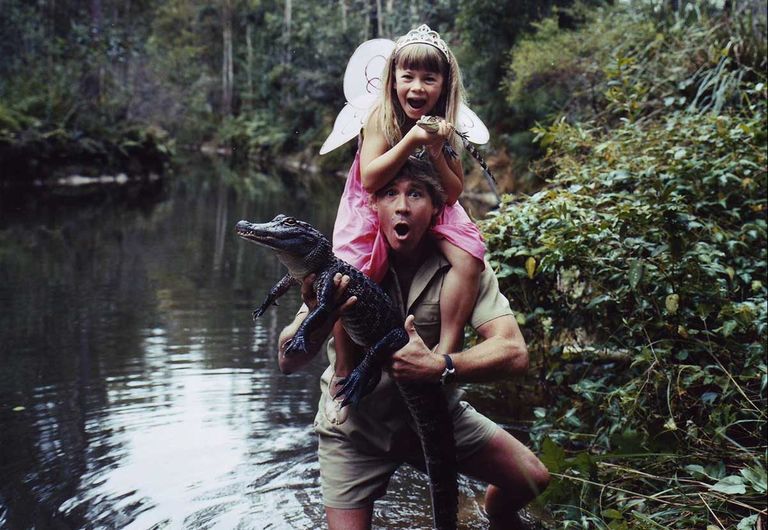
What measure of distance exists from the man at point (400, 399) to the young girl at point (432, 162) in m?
0.06

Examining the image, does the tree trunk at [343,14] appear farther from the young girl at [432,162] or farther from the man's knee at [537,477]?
the man's knee at [537,477]

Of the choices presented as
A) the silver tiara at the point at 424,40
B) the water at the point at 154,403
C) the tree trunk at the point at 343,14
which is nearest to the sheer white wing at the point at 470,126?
the silver tiara at the point at 424,40

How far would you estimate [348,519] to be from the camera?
103 inches

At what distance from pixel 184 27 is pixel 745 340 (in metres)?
49.3

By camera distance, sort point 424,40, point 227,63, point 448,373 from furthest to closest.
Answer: point 227,63, point 424,40, point 448,373

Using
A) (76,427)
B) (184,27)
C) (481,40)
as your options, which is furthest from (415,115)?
(184,27)

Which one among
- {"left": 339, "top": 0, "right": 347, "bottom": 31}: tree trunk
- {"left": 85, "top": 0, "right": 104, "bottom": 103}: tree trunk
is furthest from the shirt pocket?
{"left": 339, "top": 0, "right": 347, "bottom": 31}: tree trunk

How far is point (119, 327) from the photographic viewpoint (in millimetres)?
7059

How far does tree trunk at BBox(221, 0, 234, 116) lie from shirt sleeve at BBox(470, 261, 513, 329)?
44.0 meters

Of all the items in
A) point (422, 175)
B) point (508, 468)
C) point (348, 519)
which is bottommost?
point (348, 519)

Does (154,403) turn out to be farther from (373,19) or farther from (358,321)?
(373,19)

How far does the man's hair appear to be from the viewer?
2609 millimetres

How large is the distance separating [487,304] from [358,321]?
557 millimetres

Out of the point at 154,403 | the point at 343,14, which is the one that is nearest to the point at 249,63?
the point at 343,14
